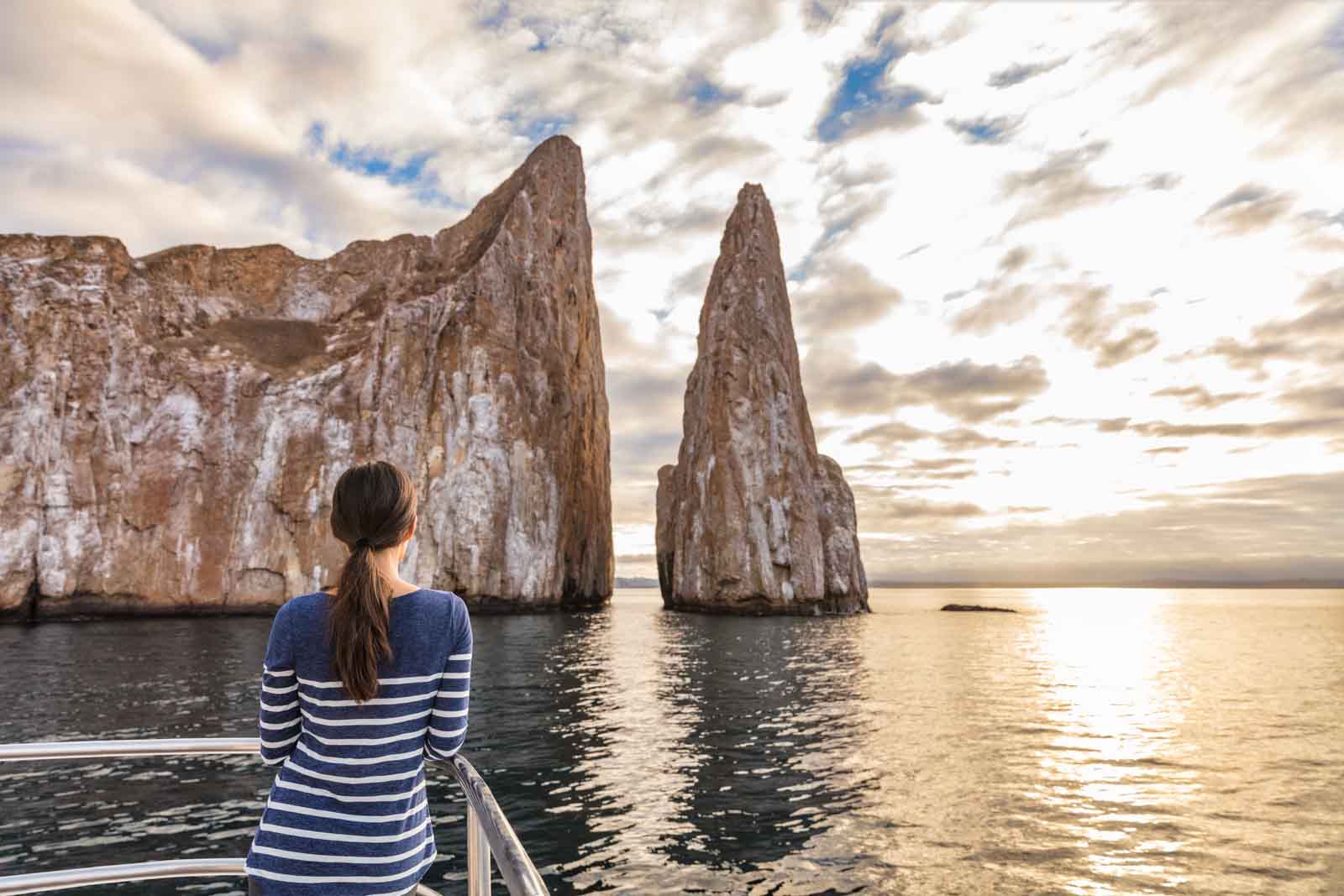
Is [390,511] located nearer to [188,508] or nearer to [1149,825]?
[1149,825]

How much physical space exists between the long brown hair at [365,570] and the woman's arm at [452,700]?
21 cm

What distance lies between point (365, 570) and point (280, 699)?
478mm

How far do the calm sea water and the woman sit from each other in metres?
7.45

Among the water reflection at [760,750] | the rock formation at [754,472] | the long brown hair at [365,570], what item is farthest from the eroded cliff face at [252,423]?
the long brown hair at [365,570]

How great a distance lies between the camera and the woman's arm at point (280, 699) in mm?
2234

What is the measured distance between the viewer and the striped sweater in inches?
86.1

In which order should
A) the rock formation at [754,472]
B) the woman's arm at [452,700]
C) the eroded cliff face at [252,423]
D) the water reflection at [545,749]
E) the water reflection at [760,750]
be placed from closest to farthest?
1. the woman's arm at [452,700]
2. the water reflection at [545,749]
3. the water reflection at [760,750]
4. the eroded cliff face at [252,423]
5. the rock formation at [754,472]

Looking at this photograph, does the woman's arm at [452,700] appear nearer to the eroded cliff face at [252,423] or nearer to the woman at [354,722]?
the woman at [354,722]

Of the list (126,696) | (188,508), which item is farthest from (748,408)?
(126,696)

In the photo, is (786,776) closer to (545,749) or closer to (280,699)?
(545,749)

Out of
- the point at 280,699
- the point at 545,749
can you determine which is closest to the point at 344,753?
the point at 280,699

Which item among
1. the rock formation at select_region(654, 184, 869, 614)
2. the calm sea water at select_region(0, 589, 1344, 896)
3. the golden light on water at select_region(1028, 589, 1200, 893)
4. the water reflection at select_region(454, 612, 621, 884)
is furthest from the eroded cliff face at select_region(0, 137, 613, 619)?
the golden light on water at select_region(1028, 589, 1200, 893)

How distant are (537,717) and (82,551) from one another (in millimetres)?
49006

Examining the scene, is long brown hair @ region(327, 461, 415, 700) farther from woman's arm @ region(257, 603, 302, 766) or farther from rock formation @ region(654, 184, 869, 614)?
rock formation @ region(654, 184, 869, 614)
